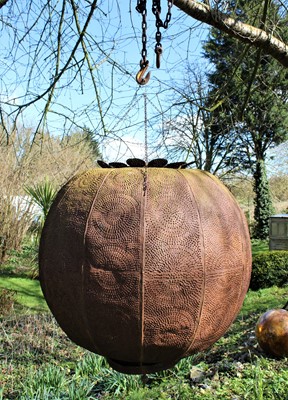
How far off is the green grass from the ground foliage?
7.42 ft

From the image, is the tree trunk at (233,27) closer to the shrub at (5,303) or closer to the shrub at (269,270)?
the shrub at (5,303)

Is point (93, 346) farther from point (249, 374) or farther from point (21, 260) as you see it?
point (21, 260)

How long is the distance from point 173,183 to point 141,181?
0.40ft

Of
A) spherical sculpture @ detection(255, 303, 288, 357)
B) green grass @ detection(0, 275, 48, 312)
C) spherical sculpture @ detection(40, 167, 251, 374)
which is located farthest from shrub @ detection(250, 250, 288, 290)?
spherical sculpture @ detection(40, 167, 251, 374)

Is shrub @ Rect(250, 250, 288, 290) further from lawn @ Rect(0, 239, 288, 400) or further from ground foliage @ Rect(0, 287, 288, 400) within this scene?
ground foliage @ Rect(0, 287, 288, 400)

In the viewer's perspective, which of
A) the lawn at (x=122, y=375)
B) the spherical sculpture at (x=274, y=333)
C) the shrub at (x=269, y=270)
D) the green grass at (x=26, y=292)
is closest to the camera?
the lawn at (x=122, y=375)

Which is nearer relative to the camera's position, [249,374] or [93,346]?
[93,346]

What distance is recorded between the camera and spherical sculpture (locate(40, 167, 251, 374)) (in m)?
1.63

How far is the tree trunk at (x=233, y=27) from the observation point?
3.36 m

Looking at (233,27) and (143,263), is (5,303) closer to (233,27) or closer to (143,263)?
(233,27)

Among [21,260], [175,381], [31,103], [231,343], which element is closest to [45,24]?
[31,103]

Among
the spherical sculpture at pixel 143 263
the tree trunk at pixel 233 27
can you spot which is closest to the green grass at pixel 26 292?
the tree trunk at pixel 233 27

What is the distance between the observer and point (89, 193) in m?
1.79

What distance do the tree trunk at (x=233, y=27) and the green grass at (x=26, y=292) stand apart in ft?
21.6
